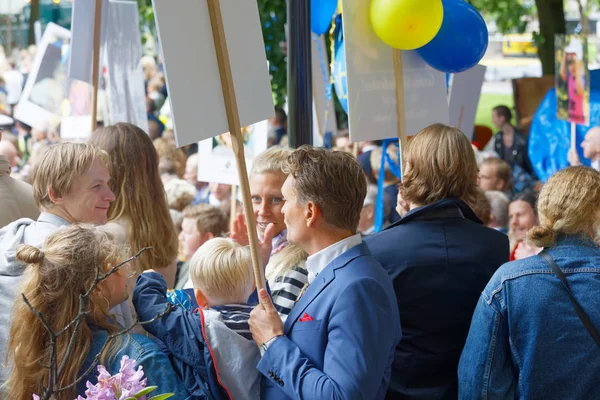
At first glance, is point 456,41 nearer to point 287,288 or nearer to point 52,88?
point 287,288

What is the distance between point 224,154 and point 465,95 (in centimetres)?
188

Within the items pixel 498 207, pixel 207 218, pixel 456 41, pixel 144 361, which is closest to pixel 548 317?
pixel 144 361

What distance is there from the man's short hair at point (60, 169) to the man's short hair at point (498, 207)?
3647 millimetres

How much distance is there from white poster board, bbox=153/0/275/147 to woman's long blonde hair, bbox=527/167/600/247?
1084mm

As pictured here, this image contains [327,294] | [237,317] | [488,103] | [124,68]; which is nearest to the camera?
[327,294]

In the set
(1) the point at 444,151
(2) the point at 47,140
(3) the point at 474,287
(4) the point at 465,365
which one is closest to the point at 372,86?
(1) the point at 444,151

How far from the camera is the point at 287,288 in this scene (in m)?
2.93

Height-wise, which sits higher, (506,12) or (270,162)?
(506,12)

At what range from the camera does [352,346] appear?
236 cm

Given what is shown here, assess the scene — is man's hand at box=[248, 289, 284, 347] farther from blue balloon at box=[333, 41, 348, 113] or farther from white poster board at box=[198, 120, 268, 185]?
white poster board at box=[198, 120, 268, 185]

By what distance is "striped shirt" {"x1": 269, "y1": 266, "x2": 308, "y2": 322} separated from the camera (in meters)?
2.88

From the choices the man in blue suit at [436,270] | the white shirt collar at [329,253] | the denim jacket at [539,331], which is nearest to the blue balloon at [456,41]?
the man in blue suit at [436,270]

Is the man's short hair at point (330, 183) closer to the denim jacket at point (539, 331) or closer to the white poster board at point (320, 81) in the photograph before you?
the denim jacket at point (539, 331)

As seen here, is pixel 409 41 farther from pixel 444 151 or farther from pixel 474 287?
pixel 474 287
